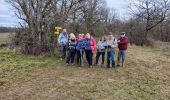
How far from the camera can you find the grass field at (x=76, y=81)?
1069 centimetres

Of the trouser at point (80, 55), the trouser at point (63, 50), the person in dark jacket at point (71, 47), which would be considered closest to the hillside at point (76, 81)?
the trouser at point (63, 50)

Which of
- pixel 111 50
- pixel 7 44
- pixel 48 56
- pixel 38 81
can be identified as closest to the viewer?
pixel 38 81

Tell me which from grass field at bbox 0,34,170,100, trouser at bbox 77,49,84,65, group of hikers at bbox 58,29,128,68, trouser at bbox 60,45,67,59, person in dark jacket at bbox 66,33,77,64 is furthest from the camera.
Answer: trouser at bbox 60,45,67,59

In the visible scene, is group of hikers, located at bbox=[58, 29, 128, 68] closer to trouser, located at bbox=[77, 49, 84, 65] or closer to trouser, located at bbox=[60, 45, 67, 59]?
trouser, located at bbox=[77, 49, 84, 65]

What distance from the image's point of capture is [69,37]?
16.6 metres

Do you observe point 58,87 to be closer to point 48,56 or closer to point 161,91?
point 161,91

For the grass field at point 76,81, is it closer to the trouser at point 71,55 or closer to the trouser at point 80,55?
the trouser at point 71,55

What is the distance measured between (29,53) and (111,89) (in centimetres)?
946

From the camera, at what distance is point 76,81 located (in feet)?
41.5

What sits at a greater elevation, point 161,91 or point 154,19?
point 154,19

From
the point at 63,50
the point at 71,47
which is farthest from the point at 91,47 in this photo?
the point at 63,50

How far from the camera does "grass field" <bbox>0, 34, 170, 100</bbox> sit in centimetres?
1069

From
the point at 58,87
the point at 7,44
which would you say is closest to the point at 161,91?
the point at 58,87

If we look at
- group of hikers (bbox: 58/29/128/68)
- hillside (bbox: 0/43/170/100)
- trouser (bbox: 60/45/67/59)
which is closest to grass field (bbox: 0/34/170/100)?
hillside (bbox: 0/43/170/100)
